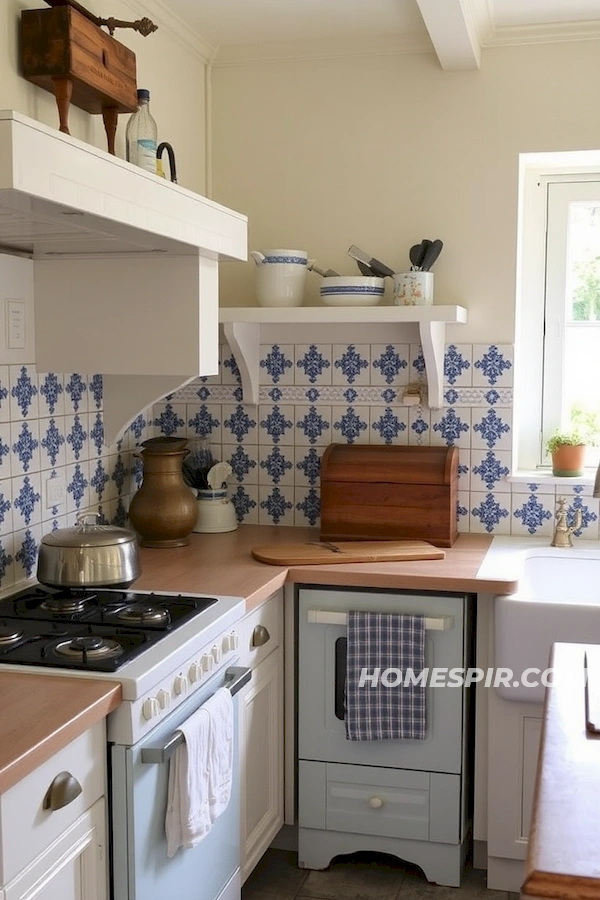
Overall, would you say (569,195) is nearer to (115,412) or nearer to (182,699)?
(115,412)

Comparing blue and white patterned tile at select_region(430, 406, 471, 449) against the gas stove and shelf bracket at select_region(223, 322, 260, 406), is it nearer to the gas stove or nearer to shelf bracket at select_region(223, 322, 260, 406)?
shelf bracket at select_region(223, 322, 260, 406)

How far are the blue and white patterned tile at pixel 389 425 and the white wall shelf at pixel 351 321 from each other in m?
0.12

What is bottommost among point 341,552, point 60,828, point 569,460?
point 60,828

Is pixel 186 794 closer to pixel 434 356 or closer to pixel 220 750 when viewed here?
pixel 220 750

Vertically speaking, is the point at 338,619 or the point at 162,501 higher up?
the point at 162,501

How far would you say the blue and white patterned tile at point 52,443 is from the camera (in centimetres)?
255

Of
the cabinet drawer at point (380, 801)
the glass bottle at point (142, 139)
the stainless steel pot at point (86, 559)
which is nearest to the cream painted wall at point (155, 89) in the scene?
the glass bottle at point (142, 139)

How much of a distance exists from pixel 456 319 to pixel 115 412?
972 mm

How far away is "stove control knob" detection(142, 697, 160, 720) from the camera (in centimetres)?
181

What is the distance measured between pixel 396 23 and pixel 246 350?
1.02m

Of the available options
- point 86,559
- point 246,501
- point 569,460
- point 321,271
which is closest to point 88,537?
point 86,559

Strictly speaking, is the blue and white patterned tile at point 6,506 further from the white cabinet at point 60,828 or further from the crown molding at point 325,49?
the crown molding at point 325,49

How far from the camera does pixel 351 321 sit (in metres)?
2.85

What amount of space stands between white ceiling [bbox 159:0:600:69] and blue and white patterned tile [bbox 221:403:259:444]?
1107mm
